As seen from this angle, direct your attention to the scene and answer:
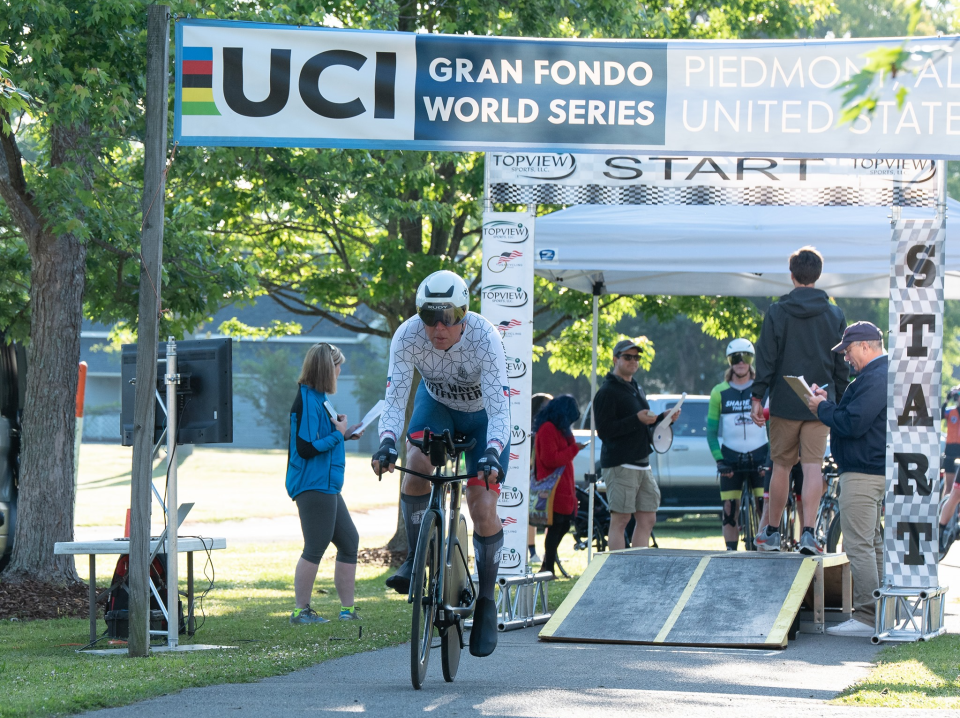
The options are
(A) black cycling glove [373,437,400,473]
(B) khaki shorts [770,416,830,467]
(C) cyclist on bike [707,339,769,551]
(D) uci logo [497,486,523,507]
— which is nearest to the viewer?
(A) black cycling glove [373,437,400,473]

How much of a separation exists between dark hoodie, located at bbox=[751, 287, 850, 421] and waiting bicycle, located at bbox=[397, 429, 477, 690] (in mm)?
3724

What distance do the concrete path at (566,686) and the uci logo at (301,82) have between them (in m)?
3.35

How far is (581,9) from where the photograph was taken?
A: 14602mm

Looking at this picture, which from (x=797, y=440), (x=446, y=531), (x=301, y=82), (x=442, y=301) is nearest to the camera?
(x=442, y=301)

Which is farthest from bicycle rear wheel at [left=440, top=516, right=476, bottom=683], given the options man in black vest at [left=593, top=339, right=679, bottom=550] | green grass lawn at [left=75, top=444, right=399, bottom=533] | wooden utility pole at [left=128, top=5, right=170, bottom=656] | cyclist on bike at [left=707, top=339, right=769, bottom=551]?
green grass lawn at [left=75, top=444, right=399, bottom=533]

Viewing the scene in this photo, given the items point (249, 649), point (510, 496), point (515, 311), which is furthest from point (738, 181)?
point (249, 649)

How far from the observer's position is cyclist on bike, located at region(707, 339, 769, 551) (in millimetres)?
12633

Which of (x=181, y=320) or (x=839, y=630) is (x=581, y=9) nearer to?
(x=181, y=320)

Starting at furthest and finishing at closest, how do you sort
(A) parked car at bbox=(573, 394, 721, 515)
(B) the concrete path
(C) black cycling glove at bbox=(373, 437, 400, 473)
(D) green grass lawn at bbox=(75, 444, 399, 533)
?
(D) green grass lawn at bbox=(75, 444, 399, 533), (A) parked car at bbox=(573, 394, 721, 515), (C) black cycling glove at bbox=(373, 437, 400, 473), (B) the concrete path

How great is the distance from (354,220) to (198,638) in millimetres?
7940

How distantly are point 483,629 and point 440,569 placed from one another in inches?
20.9

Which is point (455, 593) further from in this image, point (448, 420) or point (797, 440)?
point (797, 440)

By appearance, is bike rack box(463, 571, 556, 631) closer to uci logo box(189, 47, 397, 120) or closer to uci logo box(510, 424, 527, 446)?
uci logo box(510, 424, 527, 446)

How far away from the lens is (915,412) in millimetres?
8438
